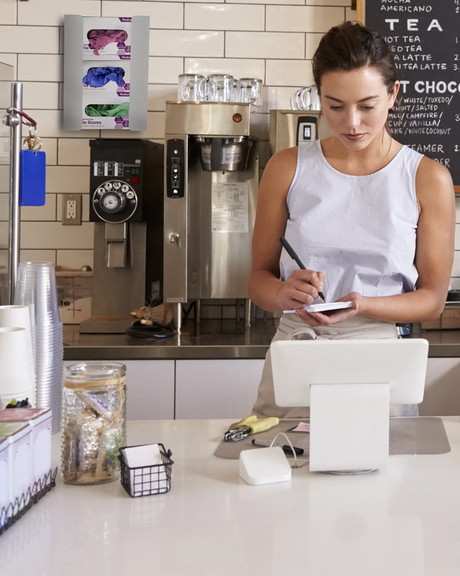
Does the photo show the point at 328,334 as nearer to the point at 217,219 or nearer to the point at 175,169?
the point at 175,169

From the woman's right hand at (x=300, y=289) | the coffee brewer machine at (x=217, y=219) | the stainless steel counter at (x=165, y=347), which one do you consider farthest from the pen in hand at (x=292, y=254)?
the coffee brewer machine at (x=217, y=219)

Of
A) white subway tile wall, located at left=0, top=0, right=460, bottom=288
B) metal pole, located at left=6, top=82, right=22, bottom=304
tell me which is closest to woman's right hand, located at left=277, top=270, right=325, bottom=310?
metal pole, located at left=6, top=82, right=22, bottom=304

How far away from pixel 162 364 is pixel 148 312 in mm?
306

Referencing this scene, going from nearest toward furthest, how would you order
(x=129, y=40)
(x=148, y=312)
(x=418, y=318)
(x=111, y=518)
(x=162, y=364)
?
(x=111, y=518)
(x=418, y=318)
(x=162, y=364)
(x=148, y=312)
(x=129, y=40)

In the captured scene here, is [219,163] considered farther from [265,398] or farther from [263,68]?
[265,398]

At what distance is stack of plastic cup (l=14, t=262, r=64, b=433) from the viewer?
1547mm

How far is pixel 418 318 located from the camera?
6.06 ft

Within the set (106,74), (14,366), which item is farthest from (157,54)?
(14,366)

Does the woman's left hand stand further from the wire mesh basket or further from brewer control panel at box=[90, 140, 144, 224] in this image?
brewer control panel at box=[90, 140, 144, 224]

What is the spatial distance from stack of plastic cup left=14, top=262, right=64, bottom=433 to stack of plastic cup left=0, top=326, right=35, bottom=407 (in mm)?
149

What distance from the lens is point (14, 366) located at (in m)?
1.37

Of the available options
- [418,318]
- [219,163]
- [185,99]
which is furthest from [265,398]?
[185,99]

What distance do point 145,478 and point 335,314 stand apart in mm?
650

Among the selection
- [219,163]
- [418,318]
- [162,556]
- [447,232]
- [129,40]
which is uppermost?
[129,40]
